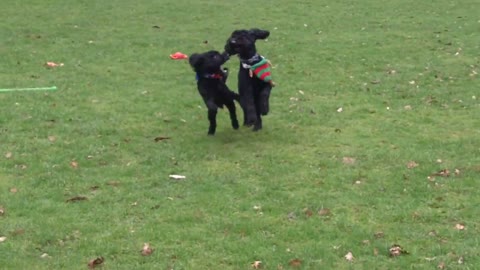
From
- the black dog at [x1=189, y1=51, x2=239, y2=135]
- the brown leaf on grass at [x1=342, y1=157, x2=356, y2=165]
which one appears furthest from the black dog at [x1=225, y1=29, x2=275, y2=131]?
the brown leaf on grass at [x1=342, y1=157, x2=356, y2=165]

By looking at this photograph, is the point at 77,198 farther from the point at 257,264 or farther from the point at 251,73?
the point at 251,73

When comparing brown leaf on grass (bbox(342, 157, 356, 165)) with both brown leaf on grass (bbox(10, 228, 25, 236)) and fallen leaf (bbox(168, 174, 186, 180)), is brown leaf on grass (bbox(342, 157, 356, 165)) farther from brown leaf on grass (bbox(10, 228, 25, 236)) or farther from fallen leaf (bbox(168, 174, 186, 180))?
brown leaf on grass (bbox(10, 228, 25, 236))

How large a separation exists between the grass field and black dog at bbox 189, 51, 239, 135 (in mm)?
514

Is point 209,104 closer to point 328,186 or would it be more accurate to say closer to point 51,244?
point 328,186

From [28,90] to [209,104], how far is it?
4474 millimetres

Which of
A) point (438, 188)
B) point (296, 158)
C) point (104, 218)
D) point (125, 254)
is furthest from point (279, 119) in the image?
point (125, 254)

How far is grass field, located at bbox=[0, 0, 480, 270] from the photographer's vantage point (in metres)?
6.78

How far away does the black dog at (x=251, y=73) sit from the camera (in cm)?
967

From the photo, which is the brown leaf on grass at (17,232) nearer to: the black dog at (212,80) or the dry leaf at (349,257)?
the dry leaf at (349,257)

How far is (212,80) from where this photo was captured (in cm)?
977

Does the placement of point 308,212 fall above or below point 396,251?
below

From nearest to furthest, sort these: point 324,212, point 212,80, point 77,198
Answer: point 324,212
point 77,198
point 212,80

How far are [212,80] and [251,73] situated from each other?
495 mm

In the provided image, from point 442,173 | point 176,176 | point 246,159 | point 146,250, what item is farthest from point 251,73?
point 146,250
